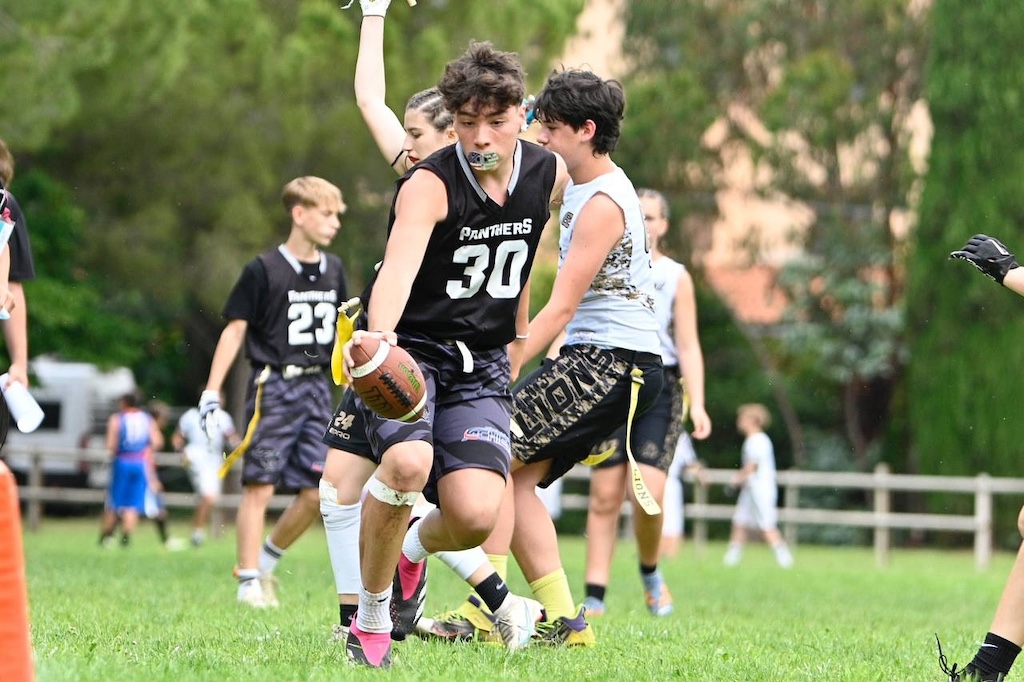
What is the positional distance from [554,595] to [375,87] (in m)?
2.22

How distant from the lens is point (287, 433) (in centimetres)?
932

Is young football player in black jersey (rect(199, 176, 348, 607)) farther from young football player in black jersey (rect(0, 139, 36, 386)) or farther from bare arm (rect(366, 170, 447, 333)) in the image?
bare arm (rect(366, 170, 447, 333))

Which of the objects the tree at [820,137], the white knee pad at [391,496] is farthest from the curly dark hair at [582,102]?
the tree at [820,137]

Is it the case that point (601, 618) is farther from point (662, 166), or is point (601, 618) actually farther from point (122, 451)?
point (662, 166)

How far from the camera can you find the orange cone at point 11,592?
396 centimetres

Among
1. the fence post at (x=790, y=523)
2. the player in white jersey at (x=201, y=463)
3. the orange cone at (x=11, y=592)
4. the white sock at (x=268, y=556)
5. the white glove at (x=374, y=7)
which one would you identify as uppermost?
the white glove at (x=374, y=7)

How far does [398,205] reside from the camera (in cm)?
556

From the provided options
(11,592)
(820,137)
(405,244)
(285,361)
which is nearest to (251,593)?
(285,361)

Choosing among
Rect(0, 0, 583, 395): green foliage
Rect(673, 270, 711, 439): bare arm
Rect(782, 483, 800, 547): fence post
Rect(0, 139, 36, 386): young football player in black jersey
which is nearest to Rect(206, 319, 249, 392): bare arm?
Rect(0, 139, 36, 386): young football player in black jersey

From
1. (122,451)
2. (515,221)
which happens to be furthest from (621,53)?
(515,221)

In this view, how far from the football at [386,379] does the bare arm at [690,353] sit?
13.9 ft

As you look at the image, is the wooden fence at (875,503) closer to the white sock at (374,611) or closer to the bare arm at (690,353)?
the bare arm at (690,353)

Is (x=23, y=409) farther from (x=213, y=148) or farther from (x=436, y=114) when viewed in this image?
(x=213, y=148)

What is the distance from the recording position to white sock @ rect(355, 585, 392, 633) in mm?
5590
